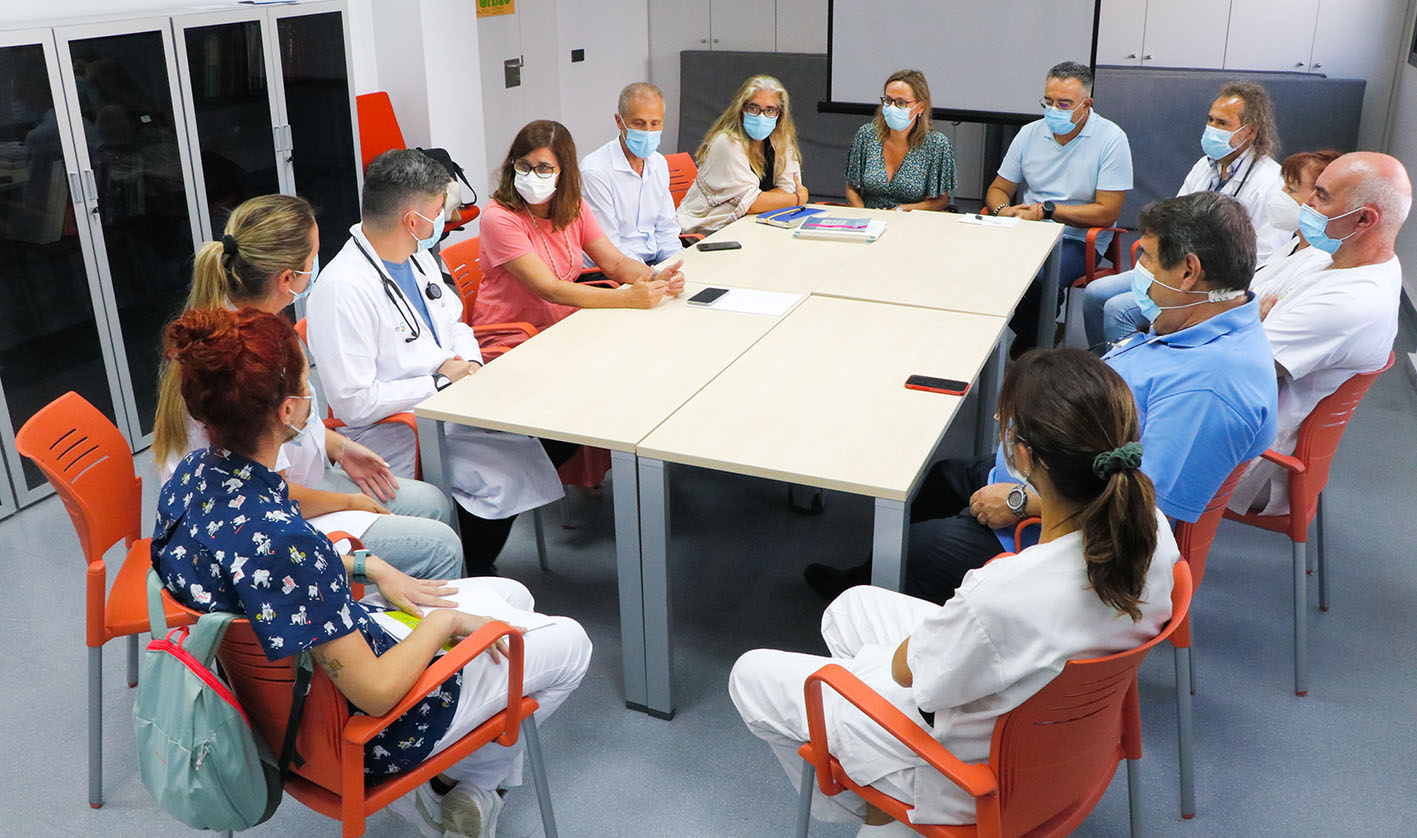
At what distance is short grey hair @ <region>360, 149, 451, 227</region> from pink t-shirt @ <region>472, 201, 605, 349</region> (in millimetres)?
518

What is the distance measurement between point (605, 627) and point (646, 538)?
617 mm

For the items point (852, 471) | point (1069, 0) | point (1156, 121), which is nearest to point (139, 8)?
point (852, 471)

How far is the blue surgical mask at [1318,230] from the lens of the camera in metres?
2.80

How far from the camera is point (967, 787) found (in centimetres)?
157

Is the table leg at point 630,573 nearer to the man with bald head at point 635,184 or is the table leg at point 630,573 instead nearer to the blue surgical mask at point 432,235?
the blue surgical mask at point 432,235

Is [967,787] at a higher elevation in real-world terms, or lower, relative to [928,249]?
lower

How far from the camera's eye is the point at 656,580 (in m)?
2.48

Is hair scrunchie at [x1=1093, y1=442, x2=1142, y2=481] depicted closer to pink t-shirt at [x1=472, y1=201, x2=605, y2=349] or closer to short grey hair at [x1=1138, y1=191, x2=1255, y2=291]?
short grey hair at [x1=1138, y1=191, x2=1255, y2=291]

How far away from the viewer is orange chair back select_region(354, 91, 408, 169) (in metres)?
5.38

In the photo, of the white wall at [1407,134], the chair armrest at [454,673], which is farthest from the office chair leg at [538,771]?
the white wall at [1407,134]

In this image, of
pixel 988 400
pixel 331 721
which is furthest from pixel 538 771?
pixel 988 400

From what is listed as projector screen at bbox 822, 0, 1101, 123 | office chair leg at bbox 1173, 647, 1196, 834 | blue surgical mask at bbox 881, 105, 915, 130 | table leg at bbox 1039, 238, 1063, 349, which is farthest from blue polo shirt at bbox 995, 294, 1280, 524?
projector screen at bbox 822, 0, 1101, 123

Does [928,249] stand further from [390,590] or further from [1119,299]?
[390,590]

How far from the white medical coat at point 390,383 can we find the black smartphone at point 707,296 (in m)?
0.77
